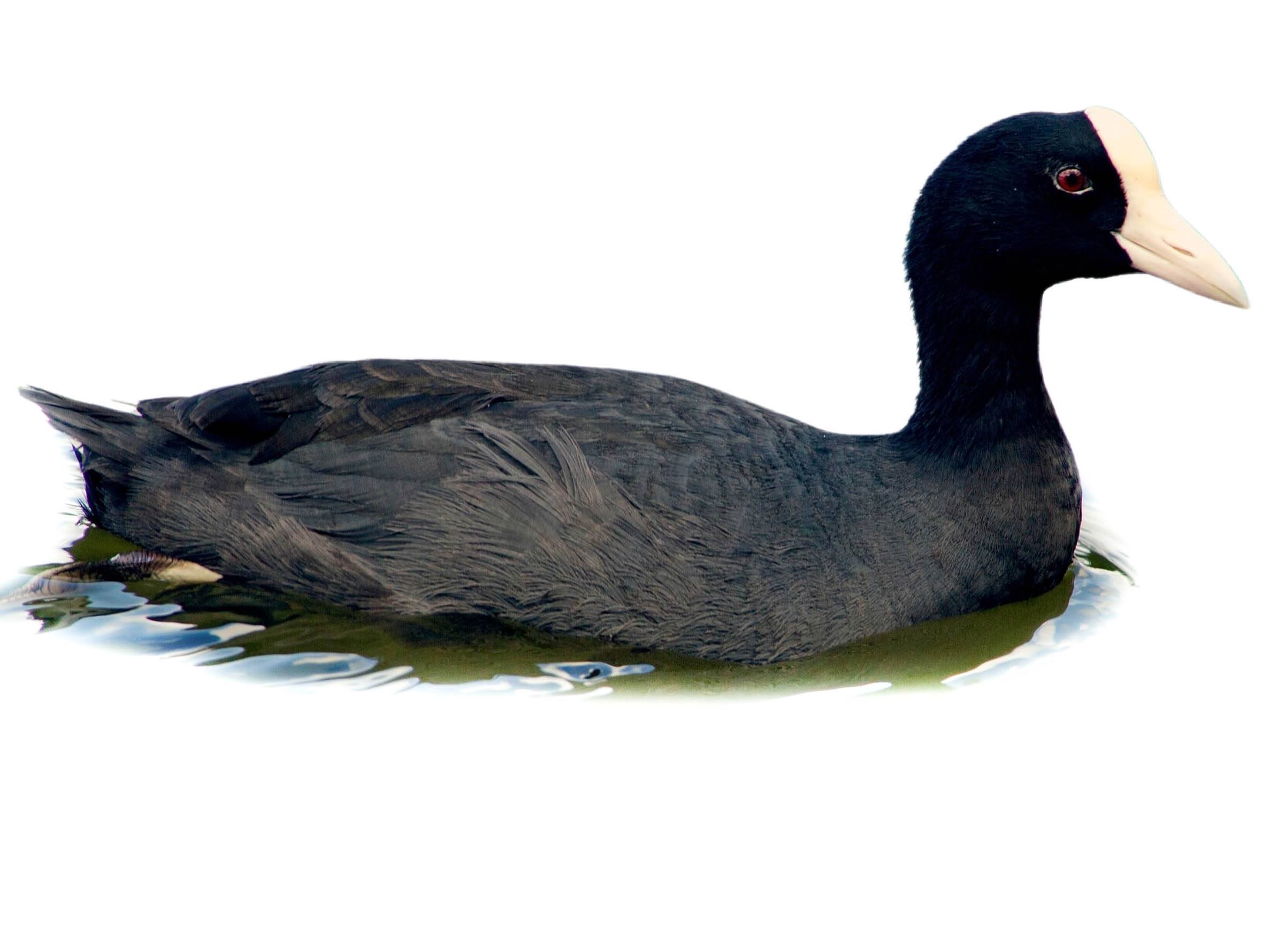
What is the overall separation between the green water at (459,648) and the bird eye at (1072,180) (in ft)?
5.40

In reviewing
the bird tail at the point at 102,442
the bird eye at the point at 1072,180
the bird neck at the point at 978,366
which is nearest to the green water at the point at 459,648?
the bird tail at the point at 102,442

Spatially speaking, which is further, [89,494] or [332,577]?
[89,494]

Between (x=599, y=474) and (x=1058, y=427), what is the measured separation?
1.87 metres

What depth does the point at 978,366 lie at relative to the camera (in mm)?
6785

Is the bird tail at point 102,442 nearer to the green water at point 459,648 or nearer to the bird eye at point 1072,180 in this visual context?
the green water at point 459,648

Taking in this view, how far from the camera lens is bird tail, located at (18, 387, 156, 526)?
23.4 feet

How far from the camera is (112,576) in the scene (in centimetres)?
704

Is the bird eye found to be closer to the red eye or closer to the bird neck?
the red eye

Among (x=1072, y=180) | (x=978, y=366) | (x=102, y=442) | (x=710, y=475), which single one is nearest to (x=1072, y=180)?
(x=1072, y=180)

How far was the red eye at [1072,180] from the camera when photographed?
21.6 ft

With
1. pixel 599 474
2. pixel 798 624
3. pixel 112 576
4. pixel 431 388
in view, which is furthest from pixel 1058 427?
pixel 112 576

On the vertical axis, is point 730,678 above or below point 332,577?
below

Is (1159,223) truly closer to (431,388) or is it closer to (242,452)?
(431,388)

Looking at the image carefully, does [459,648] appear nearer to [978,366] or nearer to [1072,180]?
[978,366]
